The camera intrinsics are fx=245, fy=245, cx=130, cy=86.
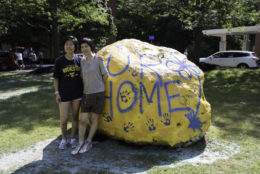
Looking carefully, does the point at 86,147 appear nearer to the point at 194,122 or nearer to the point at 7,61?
the point at 194,122

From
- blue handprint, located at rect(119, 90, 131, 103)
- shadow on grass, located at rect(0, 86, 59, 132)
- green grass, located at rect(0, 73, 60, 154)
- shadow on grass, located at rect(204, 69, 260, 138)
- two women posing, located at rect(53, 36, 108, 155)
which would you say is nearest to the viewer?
two women posing, located at rect(53, 36, 108, 155)

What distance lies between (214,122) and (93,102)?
3.20m

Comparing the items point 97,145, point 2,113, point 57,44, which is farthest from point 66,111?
point 57,44

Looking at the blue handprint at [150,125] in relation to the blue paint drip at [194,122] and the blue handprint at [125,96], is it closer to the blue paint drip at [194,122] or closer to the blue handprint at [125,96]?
the blue handprint at [125,96]

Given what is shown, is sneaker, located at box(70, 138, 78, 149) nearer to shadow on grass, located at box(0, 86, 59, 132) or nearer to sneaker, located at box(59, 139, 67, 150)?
sneaker, located at box(59, 139, 67, 150)

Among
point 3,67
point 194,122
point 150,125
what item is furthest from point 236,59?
Answer: point 3,67

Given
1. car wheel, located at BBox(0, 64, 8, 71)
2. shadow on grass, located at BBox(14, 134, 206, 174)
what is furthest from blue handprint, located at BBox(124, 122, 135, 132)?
car wheel, located at BBox(0, 64, 8, 71)

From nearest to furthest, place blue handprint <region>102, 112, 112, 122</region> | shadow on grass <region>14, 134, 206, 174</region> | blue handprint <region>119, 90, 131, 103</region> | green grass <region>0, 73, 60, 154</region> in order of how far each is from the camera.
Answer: shadow on grass <region>14, 134, 206, 174</region> → blue handprint <region>119, 90, 131, 103</region> → blue handprint <region>102, 112, 112, 122</region> → green grass <region>0, 73, 60, 154</region>

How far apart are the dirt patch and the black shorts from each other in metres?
0.71

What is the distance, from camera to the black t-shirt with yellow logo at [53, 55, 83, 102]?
387 cm

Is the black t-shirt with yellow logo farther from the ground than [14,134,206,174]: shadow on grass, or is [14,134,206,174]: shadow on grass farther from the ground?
the black t-shirt with yellow logo

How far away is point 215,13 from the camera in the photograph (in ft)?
41.1

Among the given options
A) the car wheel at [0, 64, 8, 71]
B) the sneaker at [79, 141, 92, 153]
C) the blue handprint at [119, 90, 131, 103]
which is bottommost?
the sneaker at [79, 141, 92, 153]

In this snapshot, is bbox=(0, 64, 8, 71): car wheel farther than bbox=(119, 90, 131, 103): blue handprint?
Yes
